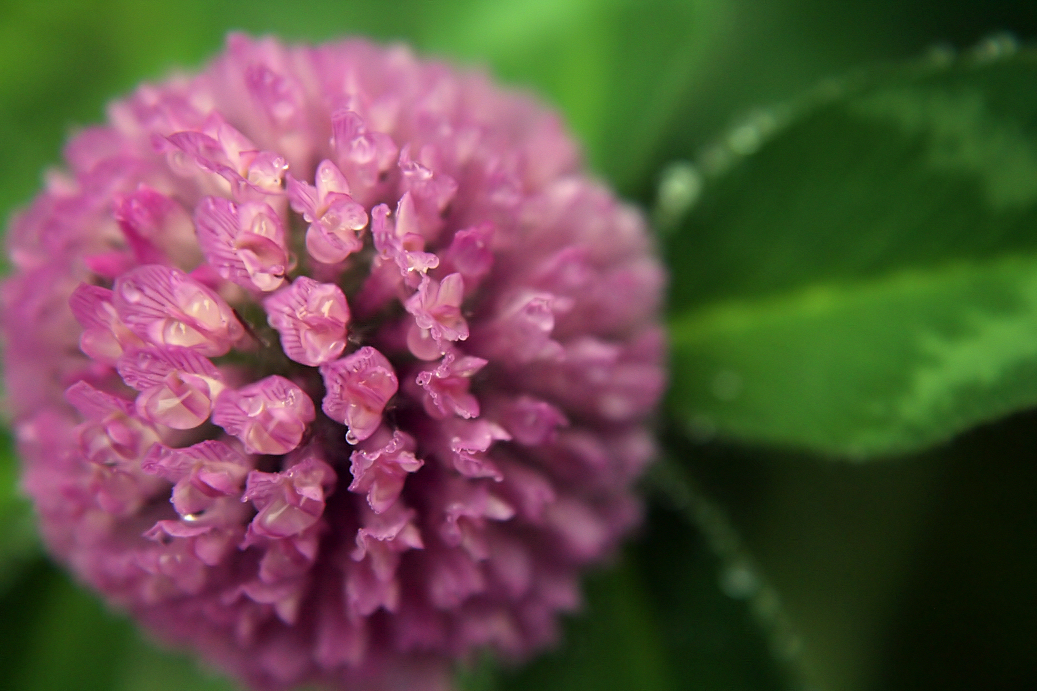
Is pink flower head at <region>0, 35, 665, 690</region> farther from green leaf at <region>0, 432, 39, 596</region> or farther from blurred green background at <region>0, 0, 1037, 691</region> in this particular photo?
green leaf at <region>0, 432, 39, 596</region>

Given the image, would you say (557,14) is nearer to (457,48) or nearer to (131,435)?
(457,48)

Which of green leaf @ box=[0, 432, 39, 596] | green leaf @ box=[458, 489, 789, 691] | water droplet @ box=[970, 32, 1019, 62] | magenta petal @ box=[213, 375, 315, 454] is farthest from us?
green leaf @ box=[0, 432, 39, 596]

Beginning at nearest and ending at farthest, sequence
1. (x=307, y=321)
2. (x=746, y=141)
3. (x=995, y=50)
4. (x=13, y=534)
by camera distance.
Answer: (x=307, y=321) → (x=995, y=50) → (x=746, y=141) → (x=13, y=534)

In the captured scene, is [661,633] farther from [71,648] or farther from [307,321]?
[71,648]

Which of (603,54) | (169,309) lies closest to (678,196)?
(603,54)

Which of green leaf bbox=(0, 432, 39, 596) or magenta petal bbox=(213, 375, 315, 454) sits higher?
green leaf bbox=(0, 432, 39, 596)

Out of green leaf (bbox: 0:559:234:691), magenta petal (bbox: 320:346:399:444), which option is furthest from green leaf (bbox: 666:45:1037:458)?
green leaf (bbox: 0:559:234:691)

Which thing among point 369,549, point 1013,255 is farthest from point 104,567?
point 1013,255
